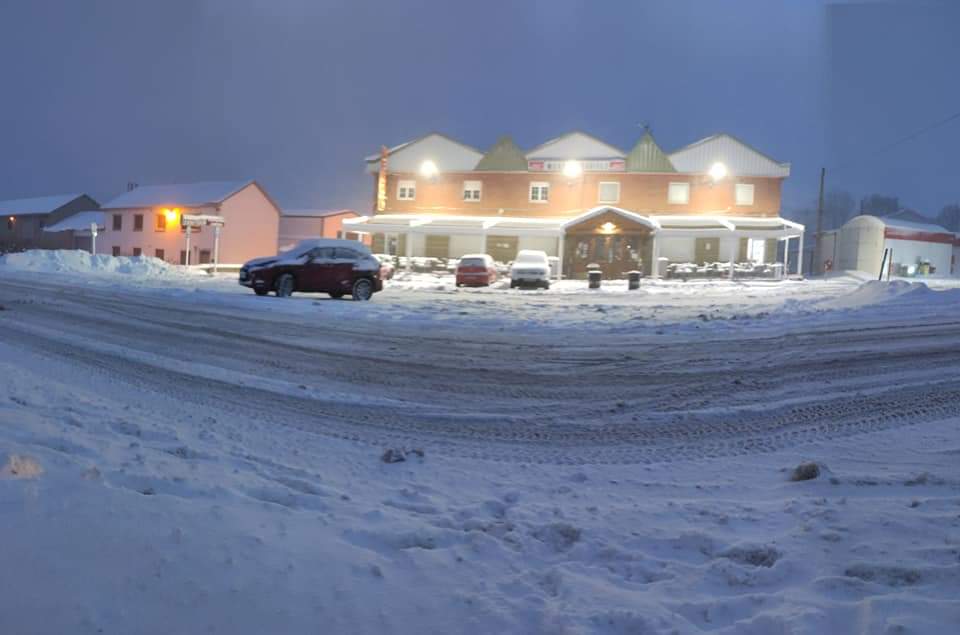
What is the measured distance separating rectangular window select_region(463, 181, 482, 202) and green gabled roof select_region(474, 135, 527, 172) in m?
1.04

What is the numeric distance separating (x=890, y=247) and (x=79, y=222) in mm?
69906

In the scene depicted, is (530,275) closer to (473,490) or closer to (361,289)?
(361,289)

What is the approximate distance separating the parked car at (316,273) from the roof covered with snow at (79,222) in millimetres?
53246

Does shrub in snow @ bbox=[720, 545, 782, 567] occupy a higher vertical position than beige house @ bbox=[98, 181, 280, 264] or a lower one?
lower

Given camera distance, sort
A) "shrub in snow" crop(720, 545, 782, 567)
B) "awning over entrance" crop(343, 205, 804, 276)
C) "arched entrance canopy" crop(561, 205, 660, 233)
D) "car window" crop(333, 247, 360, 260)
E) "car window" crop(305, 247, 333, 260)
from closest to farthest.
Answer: "shrub in snow" crop(720, 545, 782, 567)
"car window" crop(305, 247, 333, 260)
"car window" crop(333, 247, 360, 260)
"arched entrance canopy" crop(561, 205, 660, 233)
"awning over entrance" crop(343, 205, 804, 276)

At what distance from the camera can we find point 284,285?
22.4 meters

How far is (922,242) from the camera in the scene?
55.8 meters

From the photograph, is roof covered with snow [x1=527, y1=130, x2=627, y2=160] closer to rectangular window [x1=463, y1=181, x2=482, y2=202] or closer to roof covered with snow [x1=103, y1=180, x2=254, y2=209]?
rectangular window [x1=463, y1=181, x2=482, y2=202]

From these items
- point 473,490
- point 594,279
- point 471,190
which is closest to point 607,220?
point 471,190

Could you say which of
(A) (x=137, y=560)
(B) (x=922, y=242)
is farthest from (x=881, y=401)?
(B) (x=922, y=242)

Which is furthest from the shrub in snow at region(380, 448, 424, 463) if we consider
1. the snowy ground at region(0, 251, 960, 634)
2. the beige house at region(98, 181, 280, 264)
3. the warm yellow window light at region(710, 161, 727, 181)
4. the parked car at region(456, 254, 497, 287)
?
the beige house at region(98, 181, 280, 264)

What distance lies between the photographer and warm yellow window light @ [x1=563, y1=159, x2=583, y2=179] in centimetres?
4708

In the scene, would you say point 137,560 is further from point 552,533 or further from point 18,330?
point 18,330

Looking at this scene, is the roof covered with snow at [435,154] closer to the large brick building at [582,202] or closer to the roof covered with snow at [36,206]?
the large brick building at [582,202]
